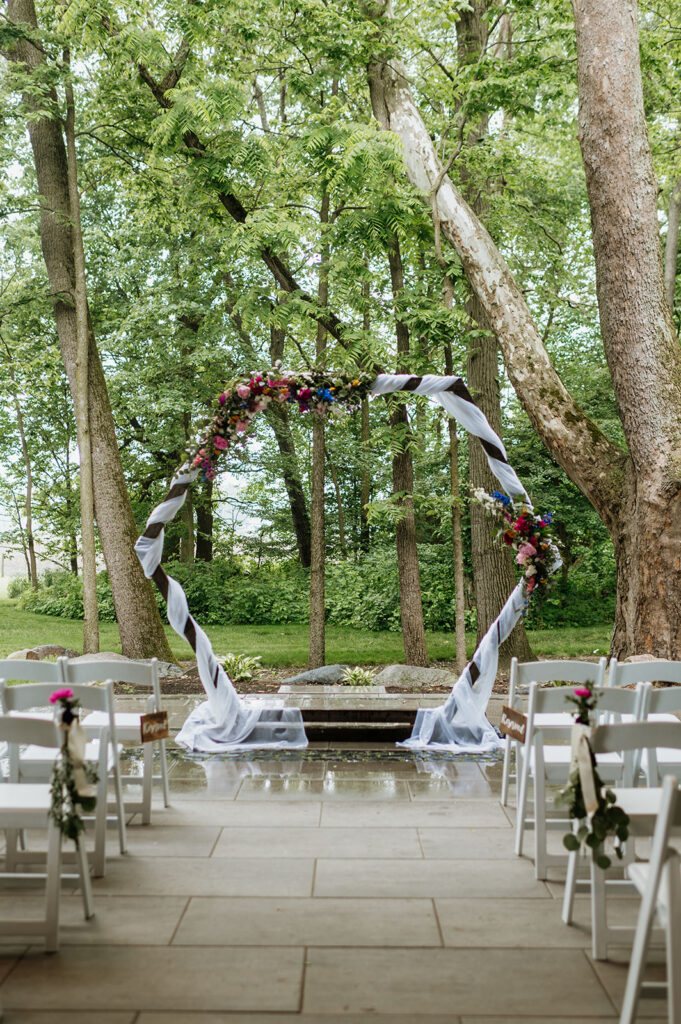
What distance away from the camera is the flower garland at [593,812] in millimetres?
2791

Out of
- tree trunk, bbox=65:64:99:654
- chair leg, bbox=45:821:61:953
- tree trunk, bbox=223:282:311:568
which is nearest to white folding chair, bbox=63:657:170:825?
chair leg, bbox=45:821:61:953

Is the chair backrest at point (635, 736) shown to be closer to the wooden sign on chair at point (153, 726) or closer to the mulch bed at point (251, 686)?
the wooden sign on chair at point (153, 726)

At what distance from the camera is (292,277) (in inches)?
427

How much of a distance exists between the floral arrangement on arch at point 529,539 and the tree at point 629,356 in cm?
107

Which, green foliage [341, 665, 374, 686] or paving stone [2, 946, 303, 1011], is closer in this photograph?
paving stone [2, 946, 303, 1011]

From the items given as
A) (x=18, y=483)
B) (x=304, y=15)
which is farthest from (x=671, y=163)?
(x=18, y=483)

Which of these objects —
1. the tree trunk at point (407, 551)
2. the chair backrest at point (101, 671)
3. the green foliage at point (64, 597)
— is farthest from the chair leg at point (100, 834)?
the green foliage at point (64, 597)

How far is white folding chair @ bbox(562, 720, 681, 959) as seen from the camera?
2893 mm

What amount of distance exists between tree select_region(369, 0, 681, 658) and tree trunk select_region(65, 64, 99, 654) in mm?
4812

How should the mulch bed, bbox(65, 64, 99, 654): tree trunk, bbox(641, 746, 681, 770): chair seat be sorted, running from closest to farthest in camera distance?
1. bbox(641, 746, 681, 770): chair seat
2. the mulch bed
3. bbox(65, 64, 99, 654): tree trunk

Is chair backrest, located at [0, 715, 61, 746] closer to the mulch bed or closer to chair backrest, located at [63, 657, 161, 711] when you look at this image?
chair backrest, located at [63, 657, 161, 711]

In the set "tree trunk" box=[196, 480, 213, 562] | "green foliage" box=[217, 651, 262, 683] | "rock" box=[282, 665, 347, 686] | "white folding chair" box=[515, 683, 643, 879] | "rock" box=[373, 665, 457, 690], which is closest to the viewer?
"white folding chair" box=[515, 683, 643, 879]

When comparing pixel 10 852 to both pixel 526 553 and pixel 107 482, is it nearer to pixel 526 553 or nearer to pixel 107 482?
pixel 526 553

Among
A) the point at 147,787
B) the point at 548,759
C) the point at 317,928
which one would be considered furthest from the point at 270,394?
the point at 317,928
